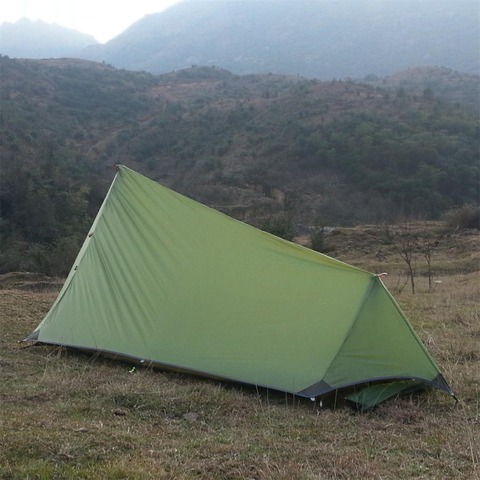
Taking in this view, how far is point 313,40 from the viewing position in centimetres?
14462

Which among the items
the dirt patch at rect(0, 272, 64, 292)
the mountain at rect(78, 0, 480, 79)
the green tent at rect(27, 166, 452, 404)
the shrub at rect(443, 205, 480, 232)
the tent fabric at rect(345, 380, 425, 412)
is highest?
the mountain at rect(78, 0, 480, 79)

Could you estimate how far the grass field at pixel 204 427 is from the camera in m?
3.22

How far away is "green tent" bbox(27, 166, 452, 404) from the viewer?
4988 millimetres

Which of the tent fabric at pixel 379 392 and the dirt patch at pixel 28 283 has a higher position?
the tent fabric at pixel 379 392

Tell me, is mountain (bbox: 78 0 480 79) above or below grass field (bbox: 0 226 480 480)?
above

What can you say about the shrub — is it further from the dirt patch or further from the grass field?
the grass field

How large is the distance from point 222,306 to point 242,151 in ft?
139

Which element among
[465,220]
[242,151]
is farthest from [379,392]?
[242,151]

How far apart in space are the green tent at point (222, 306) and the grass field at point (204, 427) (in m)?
0.20


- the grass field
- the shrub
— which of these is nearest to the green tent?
the grass field

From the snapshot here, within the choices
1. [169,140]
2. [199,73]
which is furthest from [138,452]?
[199,73]

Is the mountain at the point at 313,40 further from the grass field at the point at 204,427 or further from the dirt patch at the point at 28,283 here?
the grass field at the point at 204,427

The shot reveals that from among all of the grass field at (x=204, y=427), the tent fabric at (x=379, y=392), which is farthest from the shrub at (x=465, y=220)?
the tent fabric at (x=379, y=392)

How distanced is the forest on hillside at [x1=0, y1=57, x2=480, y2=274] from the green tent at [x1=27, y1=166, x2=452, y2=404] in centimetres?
2022
